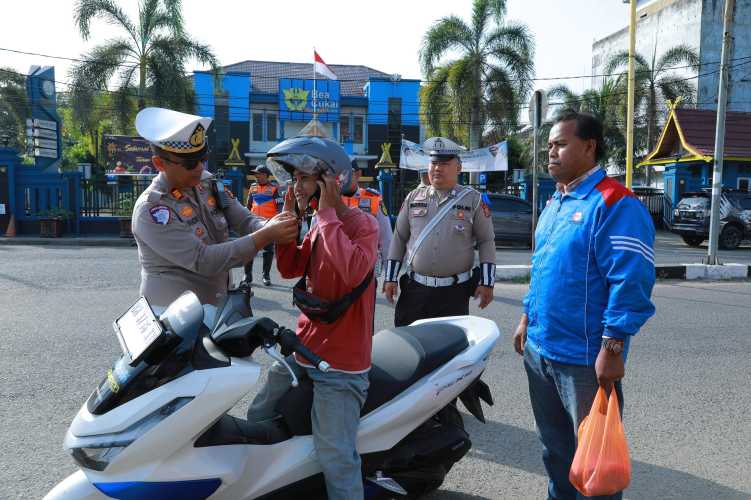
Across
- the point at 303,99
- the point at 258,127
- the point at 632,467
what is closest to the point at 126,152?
the point at 258,127

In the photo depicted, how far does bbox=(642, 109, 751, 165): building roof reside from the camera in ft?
79.4

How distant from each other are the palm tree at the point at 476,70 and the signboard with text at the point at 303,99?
1141 cm

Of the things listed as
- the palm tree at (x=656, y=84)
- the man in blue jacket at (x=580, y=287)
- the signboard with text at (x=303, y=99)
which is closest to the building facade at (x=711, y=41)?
the palm tree at (x=656, y=84)

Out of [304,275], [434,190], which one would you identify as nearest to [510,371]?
[434,190]

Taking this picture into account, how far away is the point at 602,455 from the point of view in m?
2.30

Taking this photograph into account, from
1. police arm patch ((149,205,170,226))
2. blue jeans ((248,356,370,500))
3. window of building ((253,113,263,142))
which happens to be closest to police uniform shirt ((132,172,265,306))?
police arm patch ((149,205,170,226))

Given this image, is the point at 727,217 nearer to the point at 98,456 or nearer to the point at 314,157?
the point at 314,157

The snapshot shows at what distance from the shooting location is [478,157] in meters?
19.3

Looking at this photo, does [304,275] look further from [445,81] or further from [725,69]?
[445,81]

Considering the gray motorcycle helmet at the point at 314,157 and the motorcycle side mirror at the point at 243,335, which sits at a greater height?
the gray motorcycle helmet at the point at 314,157

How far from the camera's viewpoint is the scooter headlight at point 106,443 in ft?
6.72

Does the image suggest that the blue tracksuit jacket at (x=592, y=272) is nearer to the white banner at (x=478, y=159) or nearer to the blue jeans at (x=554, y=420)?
the blue jeans at (x=554, y=420)

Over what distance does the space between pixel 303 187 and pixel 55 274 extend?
29.1ft

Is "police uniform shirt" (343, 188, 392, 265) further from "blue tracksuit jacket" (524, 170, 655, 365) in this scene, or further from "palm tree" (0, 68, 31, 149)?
"palm tree" (0, 68, 31, 149)
